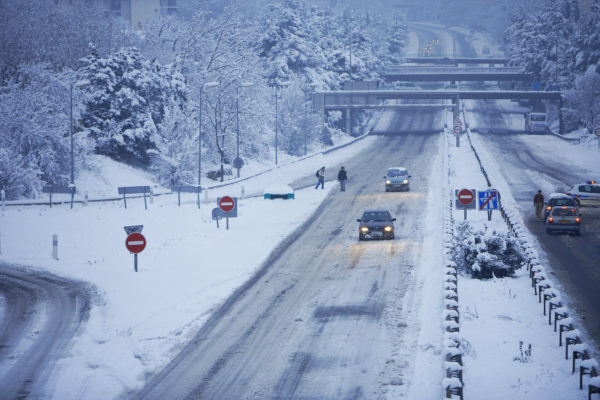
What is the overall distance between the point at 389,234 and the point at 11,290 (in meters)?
14.8

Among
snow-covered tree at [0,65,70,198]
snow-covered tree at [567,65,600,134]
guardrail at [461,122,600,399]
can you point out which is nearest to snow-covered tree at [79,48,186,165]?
snow-covered tree at [0,65,70,198]

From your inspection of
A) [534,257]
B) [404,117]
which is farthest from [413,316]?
[404,117]

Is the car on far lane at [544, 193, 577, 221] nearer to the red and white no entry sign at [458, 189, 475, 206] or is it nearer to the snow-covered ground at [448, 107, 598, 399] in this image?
the red and white no entry sign at [458, 189, 475, 206]

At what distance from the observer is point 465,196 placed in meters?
33.7

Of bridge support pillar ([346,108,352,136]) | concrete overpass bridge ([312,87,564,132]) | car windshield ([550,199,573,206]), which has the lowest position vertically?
car windshield ([550,199,573,206])

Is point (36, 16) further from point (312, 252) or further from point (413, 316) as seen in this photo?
point (413, 316)

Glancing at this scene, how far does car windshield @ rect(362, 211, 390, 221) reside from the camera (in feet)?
109

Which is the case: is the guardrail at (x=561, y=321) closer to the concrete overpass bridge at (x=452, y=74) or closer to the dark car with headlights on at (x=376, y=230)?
the dark car with headlights on at (x=376, y=230)

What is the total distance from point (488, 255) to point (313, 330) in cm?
817

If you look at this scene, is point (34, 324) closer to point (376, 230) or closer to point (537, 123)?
point (376, 230)

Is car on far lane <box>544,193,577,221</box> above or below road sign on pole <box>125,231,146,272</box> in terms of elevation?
above

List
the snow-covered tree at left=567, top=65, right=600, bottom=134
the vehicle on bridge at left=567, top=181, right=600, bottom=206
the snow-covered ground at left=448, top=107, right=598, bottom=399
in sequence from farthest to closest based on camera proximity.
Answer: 1. the snow-covered tree at left=567, top=65, right=600, bottom=134
2. the vehicle on bridge at left=567, top=181, right=600, bottom=206
3. the snow-covered ground at left=448, top=107, right=598, bottom=399

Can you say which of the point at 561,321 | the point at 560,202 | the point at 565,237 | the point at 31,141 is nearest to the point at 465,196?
the point at 565,237

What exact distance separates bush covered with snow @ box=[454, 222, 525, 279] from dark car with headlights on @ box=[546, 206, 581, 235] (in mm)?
7691
